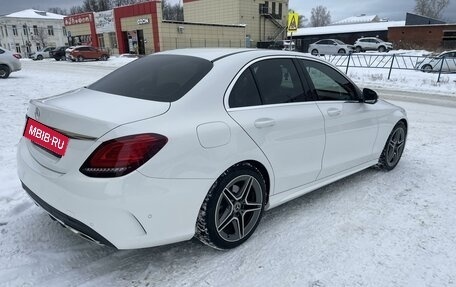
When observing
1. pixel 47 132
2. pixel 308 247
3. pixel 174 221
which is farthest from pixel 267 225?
pixel 47 132

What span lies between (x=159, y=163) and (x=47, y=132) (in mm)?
960

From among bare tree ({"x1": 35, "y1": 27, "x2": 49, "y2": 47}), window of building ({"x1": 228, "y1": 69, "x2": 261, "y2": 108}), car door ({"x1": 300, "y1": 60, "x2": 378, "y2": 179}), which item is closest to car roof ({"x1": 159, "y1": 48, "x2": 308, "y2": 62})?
window of building ({"x1": 228, "y1": 69, "x2": 261, "y2": 108})

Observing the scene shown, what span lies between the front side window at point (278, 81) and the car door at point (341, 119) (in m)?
0.23

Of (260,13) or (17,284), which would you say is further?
(260,13)

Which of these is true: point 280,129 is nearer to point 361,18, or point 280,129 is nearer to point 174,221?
point 174,221

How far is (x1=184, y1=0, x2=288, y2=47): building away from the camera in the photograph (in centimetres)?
5906

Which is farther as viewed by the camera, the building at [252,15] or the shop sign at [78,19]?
the building at [252,15]

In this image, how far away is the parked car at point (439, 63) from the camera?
782 inches

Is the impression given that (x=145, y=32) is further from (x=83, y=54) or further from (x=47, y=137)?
(x=47, y=137)

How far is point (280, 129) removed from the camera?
3326mm

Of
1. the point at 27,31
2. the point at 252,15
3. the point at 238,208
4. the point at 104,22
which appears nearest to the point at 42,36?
the point at 27,31

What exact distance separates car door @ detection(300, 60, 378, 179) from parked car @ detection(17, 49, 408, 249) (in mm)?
20

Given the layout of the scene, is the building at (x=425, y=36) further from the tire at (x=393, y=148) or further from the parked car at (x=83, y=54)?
the tire at (x=393, y=148)

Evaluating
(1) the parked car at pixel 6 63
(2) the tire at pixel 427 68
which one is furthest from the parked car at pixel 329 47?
(1) the parked car at pixel 6 63
